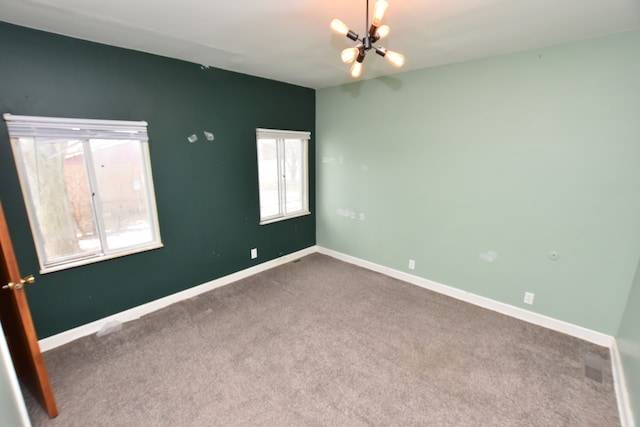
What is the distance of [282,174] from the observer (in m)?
3.91

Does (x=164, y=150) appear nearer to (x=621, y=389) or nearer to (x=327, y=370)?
(x=327, y=370)

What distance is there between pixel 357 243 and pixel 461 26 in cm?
271

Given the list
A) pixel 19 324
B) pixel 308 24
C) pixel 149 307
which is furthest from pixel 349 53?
pixel 149 307

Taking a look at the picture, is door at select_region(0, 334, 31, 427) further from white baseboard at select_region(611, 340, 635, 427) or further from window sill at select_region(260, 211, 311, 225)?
white baseboard at select_region(611, 340, 635, 427)

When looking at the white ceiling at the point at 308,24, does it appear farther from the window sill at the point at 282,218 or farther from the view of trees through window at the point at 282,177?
the window sill at the point at 282,218

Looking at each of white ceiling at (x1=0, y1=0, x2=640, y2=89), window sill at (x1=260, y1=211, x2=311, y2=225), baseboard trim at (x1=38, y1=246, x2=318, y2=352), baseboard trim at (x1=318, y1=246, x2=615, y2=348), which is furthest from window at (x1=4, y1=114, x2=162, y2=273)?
baseboard trim at (x1=318, y1=246, x2=615, y2=348)

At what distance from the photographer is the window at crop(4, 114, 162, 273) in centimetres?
209

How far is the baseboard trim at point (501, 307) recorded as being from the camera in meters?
2.40

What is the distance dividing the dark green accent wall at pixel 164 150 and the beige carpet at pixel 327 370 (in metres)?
0.40

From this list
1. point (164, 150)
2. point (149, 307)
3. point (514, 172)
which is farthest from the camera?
point (149, 307)

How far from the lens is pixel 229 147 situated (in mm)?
3207

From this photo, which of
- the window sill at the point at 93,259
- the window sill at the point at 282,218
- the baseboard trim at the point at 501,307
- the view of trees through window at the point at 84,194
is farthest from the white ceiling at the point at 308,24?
the baseboard trim at the point at 501,307

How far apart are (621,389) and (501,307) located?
100 centimetres

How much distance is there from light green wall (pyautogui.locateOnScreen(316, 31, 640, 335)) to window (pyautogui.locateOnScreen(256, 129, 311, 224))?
0.77 meters
